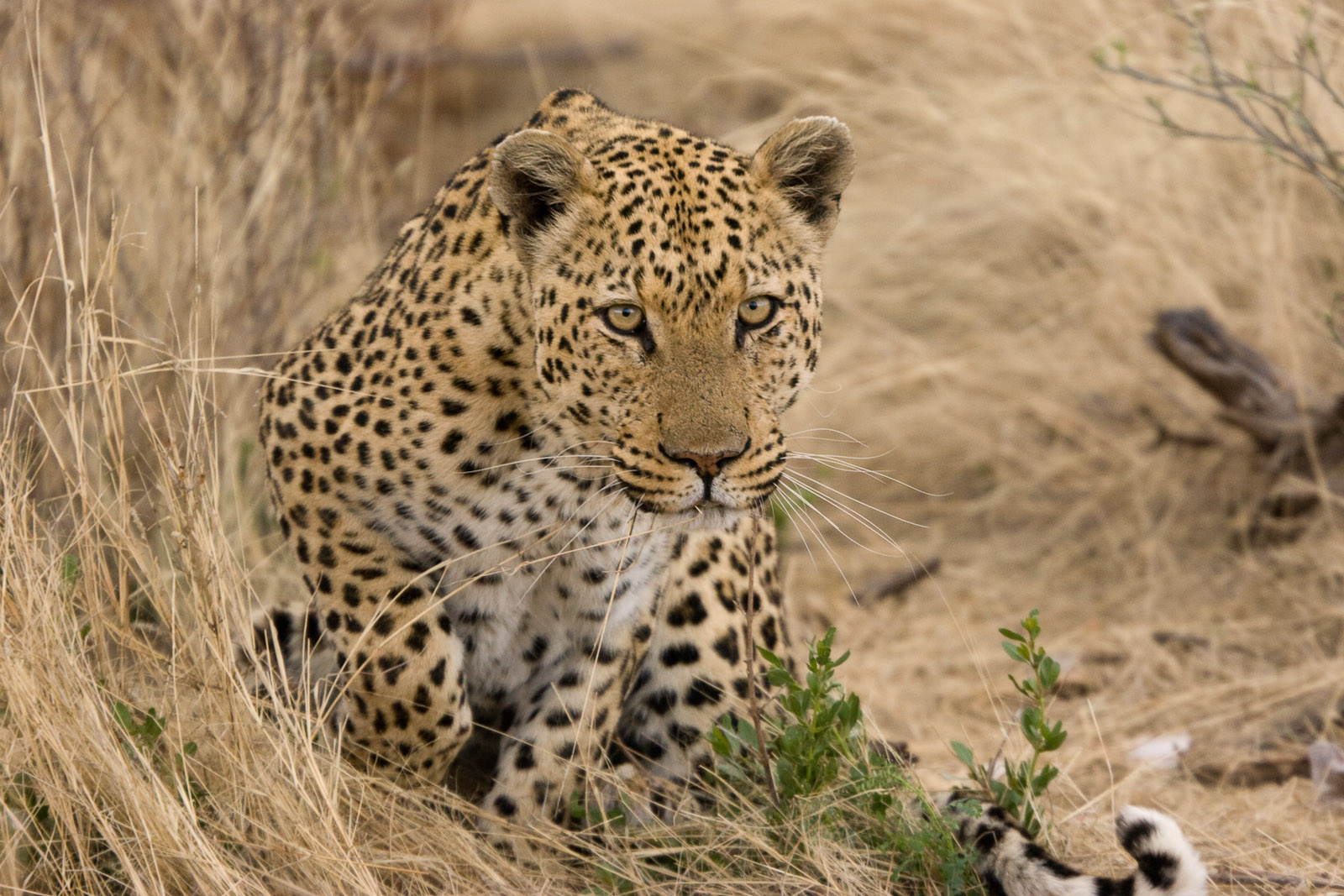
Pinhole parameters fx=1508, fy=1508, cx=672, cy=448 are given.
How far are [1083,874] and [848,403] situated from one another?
4.81m

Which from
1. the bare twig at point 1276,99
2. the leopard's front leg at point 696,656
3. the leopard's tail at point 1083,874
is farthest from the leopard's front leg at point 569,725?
the bare twig at point 1276,99

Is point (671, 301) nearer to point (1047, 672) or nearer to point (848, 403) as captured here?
point (1047, 672)

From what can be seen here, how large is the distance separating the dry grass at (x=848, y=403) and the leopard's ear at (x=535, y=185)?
777 mm

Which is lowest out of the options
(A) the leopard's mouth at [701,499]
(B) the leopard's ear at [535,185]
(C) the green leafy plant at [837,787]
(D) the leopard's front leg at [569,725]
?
(D) the leopard's front leg at [569,725]

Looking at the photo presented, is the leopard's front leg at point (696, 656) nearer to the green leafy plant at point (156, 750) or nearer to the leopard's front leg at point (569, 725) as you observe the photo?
the leopard's front leg at point (569, 725)

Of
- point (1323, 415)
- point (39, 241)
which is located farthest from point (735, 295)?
point (1323, 415)

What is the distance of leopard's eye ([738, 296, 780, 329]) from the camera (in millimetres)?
3754

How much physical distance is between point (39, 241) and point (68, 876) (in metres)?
2.55

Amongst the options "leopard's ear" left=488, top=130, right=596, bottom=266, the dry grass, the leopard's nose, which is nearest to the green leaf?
the dry grass

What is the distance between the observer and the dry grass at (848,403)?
368 centimetres

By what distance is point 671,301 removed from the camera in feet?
12.0

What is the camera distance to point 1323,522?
6398 mm

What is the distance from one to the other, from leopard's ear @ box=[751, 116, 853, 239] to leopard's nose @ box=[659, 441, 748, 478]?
72 cm

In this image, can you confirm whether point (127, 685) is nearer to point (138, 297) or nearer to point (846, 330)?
point (138, 297)
